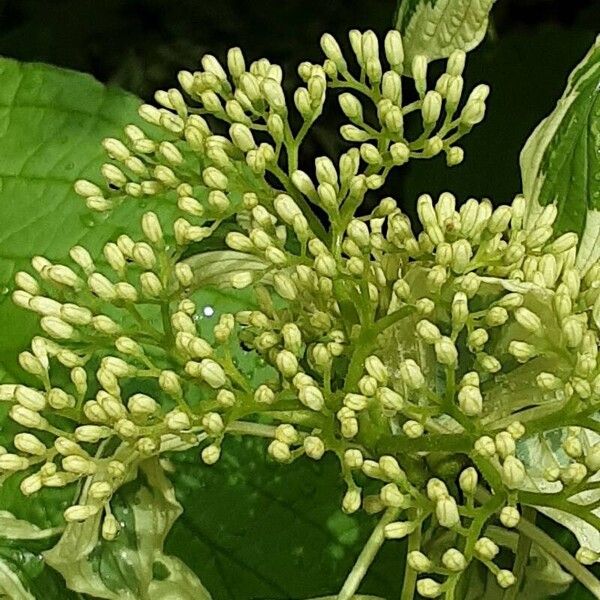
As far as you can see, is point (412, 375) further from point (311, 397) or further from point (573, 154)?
point (573, 154)

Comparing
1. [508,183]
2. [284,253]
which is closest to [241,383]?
[284,253]

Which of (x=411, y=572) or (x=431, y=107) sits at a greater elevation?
(x=431, y=107)

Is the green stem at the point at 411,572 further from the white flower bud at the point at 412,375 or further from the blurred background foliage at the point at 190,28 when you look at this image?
the blurred background foliage at the point at 190,28

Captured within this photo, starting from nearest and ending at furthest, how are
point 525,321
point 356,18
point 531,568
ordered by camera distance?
point 525,321 → point 531,568 → point 356,18

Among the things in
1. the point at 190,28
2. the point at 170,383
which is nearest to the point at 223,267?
the point at 170,383

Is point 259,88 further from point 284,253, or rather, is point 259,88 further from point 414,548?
point 414,548

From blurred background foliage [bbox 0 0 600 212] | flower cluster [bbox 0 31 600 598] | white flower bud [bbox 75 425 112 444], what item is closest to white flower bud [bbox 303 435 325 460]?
flower cluster [bbox 0 31 600 598]

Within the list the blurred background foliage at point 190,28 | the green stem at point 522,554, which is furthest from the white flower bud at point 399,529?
the blurred background foliage at point 190,28
